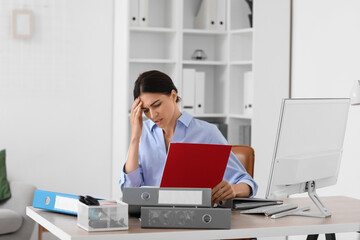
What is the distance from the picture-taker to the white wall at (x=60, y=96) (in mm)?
4973

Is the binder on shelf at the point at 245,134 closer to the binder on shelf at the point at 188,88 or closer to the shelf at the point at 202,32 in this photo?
the binder on shelf at the point at 188,88

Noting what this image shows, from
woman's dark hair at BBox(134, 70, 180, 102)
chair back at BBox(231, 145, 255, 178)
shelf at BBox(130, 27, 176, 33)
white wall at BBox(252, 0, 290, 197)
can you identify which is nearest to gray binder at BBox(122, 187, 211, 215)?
woman's dark hair at BBox(134, 70, 180, 102)

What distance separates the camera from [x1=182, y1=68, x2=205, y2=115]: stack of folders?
4.80 meters

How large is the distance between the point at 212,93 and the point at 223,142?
210 centimetres

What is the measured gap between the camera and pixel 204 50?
5133 millimetres

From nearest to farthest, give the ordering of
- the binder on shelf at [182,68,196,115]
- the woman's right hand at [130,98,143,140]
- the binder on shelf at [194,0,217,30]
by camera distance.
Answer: the woman's right hand at [130,98,143,140]
the binder on shelf at [182,68,196,115]
the binder on shelf at [194,0,217,30]

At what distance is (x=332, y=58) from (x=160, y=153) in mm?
1935

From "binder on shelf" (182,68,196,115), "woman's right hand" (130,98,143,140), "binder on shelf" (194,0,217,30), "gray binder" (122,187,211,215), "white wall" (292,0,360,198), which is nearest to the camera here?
"gray binder" (122,187,211,215)

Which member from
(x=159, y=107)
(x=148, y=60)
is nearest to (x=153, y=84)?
(x=159, y=107)

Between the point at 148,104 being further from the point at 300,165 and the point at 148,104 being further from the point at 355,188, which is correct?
the point at 355,188

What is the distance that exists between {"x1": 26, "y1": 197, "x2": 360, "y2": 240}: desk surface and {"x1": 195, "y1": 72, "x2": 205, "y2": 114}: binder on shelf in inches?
88.0

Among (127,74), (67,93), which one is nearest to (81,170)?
(67,93)

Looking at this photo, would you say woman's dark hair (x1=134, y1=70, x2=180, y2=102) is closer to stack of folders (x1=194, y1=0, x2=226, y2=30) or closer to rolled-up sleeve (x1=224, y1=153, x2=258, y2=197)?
rolled-up sleeve (x1=224, y1=153, x2=258, y2=197)

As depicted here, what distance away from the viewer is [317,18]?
180 inches
